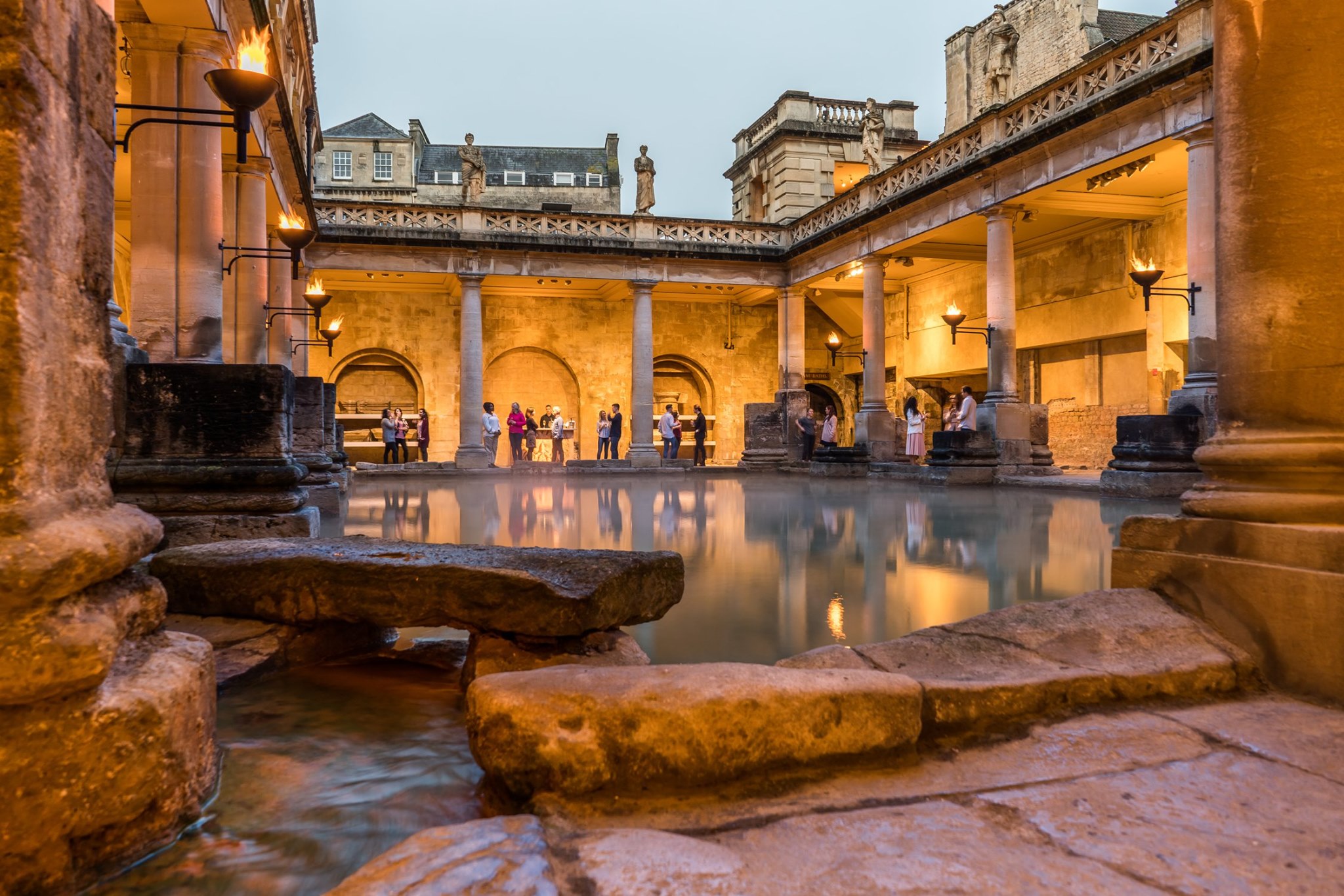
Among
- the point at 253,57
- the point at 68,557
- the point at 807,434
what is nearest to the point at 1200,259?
the point at 807,434

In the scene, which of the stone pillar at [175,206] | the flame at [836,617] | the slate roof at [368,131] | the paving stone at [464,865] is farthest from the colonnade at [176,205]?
the slate roof at [368,131]

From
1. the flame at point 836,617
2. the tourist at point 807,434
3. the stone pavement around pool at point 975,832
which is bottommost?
the flame at point 836,617

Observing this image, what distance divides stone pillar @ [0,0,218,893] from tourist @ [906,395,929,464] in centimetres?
1564

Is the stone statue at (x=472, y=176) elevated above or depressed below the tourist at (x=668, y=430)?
above

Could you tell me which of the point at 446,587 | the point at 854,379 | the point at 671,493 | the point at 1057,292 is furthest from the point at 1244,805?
the point at 854,379

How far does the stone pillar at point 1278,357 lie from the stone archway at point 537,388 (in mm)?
22325

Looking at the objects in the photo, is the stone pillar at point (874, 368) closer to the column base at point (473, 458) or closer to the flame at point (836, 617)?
the column base at point (473, 458)

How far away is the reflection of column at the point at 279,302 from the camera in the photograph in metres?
12.8

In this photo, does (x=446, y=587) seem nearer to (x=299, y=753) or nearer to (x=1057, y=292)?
(x=299, y=753)

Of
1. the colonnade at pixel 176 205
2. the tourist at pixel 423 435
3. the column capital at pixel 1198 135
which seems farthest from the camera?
the tourist at pixel 423 435

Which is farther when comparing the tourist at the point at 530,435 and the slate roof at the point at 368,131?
the slate roof at the point at 368,131

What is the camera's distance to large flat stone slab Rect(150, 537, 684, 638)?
2615 millimetres

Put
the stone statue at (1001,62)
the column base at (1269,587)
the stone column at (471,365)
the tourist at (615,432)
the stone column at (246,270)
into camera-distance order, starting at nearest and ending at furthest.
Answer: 1. the column base at (1269,587)
2. the stone column at (246,270)
3. the stone statue at (1001,62)
4. the stone column at (471,365)
5. the tourist at (615,432)

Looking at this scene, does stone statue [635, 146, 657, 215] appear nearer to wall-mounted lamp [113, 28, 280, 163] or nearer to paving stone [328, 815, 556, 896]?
wall-mounted lamp [113, 28, 280, 163]
